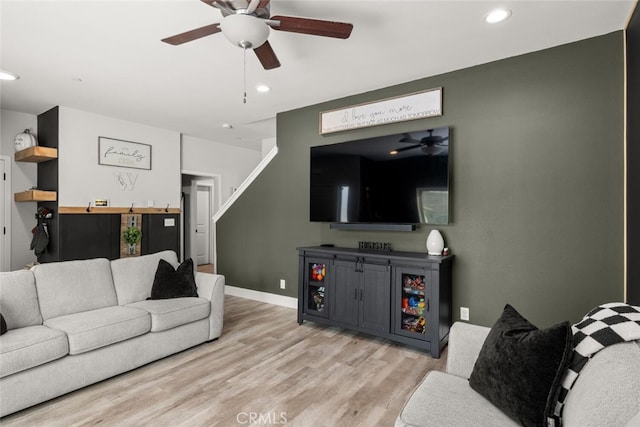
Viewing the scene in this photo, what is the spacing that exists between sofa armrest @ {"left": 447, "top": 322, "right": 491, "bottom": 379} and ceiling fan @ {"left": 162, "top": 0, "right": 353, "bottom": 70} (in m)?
1.84

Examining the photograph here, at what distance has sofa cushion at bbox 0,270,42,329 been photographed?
7.68 feet

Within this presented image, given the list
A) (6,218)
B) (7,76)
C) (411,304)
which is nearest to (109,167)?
(6,218)

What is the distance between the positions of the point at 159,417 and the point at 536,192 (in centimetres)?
329

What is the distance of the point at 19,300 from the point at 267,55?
2.50 m

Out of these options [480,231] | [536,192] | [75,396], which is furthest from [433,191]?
[75,396]

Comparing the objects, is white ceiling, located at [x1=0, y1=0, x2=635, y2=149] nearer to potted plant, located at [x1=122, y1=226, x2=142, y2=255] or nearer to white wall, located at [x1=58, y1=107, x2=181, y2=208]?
white wall, located at [x1=58, y1=107, x2=181, y2=208]

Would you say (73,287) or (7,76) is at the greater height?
(7,76)

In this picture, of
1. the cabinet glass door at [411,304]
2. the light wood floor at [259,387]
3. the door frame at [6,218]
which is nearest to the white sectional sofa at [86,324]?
the light wood floor at [259,387]

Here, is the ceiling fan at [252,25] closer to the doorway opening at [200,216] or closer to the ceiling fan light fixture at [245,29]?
the ceiling fan light fixture at [245,29]

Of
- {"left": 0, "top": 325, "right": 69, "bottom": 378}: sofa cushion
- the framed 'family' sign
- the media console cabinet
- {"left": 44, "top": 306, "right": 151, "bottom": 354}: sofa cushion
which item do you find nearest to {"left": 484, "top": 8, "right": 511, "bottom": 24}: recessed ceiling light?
the media console cabinet

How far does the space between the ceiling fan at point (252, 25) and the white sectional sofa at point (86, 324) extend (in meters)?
2.07

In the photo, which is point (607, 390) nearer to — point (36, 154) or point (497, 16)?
point (497, 16)

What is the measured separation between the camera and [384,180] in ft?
11.4

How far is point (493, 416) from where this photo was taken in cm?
131
